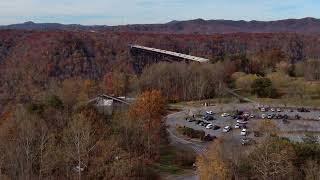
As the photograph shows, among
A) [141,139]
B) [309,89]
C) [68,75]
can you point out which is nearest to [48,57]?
[68,75]

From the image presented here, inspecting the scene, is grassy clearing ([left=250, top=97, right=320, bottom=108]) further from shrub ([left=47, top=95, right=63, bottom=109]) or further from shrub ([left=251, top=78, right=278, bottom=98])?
shrub ([left=47, top=95, right=63, bottom=109])

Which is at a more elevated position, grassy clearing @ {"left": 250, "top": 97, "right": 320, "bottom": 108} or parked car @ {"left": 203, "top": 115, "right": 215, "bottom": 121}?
grassy clearing @ {"left": 250, "top": 97, "right": 320, "bottom": 108}

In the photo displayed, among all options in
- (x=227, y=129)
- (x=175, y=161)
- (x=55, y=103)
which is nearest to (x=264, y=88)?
(x=227, y=129)

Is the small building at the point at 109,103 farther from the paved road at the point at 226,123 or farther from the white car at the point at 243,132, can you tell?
→ the white car at the point at 243,132

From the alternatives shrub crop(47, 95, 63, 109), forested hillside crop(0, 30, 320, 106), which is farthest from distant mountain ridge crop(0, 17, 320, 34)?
shrub crop(47, 95, 63, 109)

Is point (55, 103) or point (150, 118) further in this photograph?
point (55, 103)

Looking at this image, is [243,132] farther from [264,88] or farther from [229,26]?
[229,26]
